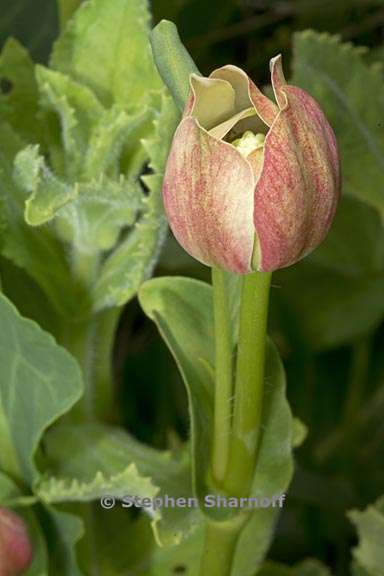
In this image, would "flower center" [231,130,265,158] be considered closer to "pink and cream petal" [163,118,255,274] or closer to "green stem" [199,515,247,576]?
"pink and cream petal" [163,118,255,274]

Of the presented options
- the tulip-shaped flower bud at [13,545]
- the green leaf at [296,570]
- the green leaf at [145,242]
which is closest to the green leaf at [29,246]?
the green leaf at [145,242]

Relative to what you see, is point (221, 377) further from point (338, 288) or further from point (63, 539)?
point (338, 288)

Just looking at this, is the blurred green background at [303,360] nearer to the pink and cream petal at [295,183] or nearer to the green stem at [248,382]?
the green stem at [248,382]

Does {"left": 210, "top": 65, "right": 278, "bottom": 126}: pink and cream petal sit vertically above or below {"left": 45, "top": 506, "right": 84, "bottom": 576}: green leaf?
above

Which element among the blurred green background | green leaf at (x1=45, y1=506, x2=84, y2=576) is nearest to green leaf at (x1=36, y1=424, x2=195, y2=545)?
A: green leaf at (x1=45, y1=506, x2=84, y2=576)

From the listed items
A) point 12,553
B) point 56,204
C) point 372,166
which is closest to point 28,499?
point 12,553

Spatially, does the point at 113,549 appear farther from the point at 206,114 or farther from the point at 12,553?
the point at 206,114
